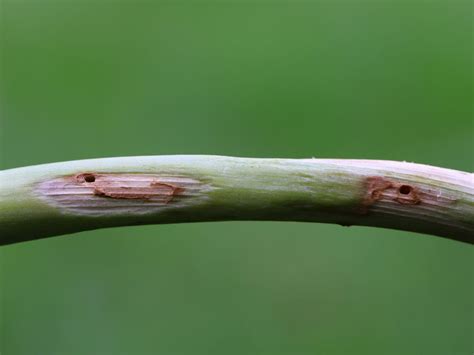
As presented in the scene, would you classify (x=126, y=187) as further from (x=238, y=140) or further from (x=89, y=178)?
(x=238, y=140)

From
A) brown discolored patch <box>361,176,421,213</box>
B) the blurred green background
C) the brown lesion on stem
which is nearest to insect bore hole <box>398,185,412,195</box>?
brown discolored patch <box>361,176,421,213</box>

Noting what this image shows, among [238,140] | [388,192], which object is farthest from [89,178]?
[238,140]

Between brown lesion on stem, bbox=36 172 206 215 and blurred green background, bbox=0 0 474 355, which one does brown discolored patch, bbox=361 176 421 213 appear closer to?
brown lesion on stem, bbox=36 172 206 215

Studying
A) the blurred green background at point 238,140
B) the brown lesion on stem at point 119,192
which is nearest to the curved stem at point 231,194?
the brown lesion on stem at point 119,192

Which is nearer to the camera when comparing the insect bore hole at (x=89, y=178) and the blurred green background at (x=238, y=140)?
the insect bore hole at (x=89, y=178)

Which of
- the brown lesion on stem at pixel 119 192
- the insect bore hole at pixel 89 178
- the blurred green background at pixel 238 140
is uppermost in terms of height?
the insect bore hole at pixel 89 178

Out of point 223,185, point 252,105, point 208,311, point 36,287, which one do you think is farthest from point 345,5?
point 223,185

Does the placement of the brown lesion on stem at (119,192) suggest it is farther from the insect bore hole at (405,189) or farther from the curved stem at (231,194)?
the insect bore hole at (405,189)
